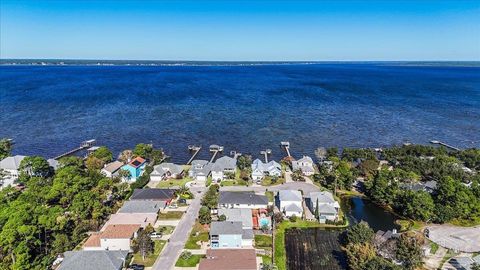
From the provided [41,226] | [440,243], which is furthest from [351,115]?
[41,226]

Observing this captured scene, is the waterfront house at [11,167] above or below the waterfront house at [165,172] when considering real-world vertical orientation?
above

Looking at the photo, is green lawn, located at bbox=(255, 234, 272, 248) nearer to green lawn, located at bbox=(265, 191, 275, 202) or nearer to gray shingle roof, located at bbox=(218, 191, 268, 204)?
gray shingle roof, located at bbox=(218, 191, 268, 204)

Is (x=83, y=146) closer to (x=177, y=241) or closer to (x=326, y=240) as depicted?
(x=177, y=241)

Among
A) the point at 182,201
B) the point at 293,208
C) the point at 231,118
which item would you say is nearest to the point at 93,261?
the point at 182,201

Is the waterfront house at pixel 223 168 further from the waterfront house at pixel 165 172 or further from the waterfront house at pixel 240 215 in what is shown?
the waterfront house at pixel 240 215

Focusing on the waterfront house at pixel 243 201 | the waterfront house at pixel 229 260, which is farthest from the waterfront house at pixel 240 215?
the waterfront house at pixel 229 260

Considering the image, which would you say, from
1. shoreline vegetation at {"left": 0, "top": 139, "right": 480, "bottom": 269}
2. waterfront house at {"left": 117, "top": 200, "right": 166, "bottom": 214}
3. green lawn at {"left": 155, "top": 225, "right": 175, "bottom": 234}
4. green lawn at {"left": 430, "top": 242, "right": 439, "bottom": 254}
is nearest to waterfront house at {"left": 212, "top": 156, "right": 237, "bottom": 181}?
shoreline vegetation at {"left": 0, "top": 139, "right": 480, "bottom": 269}
